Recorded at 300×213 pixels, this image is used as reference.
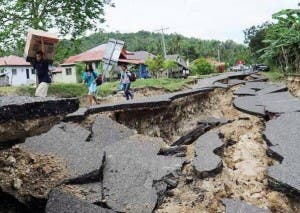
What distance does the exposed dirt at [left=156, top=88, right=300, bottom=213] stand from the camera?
12.4ft

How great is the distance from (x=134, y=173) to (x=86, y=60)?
130 feet

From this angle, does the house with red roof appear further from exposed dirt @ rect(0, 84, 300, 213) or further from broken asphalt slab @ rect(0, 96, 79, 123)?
broken asphalt slab @ rect(0, 96, 79, 123)

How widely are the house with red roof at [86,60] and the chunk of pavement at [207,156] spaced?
3348 cm

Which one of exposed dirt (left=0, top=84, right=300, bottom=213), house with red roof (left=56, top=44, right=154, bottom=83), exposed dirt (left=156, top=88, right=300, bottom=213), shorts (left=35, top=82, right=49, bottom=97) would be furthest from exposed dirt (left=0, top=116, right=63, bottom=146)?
house with red roof (left=56, top=44, right=154, bottom=83)

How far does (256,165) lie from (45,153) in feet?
7.91

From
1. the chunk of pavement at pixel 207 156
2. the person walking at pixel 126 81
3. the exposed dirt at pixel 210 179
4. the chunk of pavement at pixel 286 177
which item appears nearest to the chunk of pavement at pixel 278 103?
the exposed dirt at pixel 210 179

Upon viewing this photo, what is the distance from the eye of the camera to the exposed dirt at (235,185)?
378cm

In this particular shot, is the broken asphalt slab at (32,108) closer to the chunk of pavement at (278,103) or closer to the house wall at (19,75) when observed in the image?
the chunk of pavement at (278,103)

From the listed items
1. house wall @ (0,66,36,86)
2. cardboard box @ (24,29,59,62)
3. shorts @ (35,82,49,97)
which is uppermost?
cardboard box @ (24,29,59,62)

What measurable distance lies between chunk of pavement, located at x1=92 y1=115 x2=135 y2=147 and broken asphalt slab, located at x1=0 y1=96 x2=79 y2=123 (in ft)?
7.19

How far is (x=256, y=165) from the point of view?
486cm

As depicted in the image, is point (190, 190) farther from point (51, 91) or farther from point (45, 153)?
point (51, 91)

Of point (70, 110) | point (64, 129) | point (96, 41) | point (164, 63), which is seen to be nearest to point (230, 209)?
point (70, 110)

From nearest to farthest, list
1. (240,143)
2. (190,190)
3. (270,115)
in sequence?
1. (190,190)
2. (240,143)
3. (270,115)
